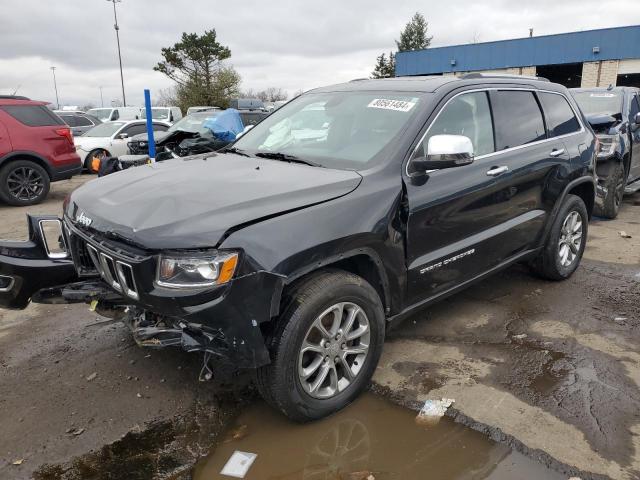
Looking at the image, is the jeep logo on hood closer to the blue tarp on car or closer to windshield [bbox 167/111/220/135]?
the blue tarp on car

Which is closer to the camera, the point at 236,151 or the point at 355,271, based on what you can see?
the point at 355,271

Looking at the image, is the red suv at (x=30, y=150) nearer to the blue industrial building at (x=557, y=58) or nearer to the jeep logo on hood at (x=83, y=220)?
the jeep logo on hood at (x=83, y=220)

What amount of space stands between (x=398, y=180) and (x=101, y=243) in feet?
5.43

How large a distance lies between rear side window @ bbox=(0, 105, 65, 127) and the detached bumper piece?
6.84 m

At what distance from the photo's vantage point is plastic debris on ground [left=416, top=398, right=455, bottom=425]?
2848 millimetres

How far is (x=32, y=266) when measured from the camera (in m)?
3.06

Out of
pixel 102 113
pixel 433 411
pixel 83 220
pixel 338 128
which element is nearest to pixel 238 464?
pixel 433 411

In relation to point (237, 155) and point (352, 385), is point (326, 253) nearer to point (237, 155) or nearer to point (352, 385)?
point (352, 385)

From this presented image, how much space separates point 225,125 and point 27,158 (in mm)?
3483

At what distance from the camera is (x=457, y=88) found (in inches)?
139

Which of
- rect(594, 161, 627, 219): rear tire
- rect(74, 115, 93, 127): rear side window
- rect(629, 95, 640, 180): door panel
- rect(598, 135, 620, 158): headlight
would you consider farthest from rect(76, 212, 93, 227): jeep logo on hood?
rect(74, 115, 93, 127): rear side window

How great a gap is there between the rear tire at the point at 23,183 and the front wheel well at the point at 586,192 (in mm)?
8534

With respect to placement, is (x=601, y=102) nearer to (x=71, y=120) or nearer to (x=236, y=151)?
(x=236, y=151)

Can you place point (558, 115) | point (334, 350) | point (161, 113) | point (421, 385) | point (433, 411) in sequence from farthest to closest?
point (161, 113), point (558, 115), point (421, 385), point (433, 411), point (334, 350)
